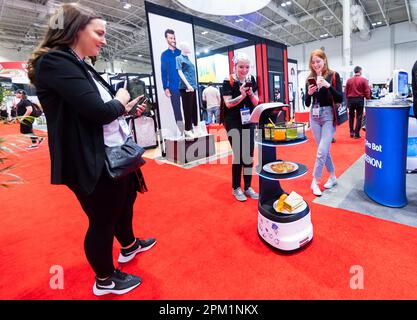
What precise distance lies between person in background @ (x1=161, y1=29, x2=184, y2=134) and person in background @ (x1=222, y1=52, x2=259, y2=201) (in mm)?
2253

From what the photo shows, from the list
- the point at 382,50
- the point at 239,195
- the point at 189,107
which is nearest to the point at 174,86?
the point at 189,107

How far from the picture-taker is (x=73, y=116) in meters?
1.02

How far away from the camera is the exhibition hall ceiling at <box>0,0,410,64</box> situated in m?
A: 9.79

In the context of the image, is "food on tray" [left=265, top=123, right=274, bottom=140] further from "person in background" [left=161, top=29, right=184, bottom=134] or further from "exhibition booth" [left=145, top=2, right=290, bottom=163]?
"person in background" [left=161, top=29, right=184, bottom=134]

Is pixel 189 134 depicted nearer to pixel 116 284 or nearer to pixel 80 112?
pixel 116 284

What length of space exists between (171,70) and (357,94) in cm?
383

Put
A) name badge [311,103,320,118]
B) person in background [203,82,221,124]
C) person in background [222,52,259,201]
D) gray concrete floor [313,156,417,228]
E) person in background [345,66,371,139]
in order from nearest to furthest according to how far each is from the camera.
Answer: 1. gray concrete floor [313,156,417,228]
2. person in background [222,52,259,201]
3. name badge [311,103,320,118]
4. person in background [345,66,371,139]
5. person in background [203,82,221,124]

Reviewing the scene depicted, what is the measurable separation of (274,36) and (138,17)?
832cm

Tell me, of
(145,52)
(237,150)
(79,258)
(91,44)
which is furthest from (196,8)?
(145,52)

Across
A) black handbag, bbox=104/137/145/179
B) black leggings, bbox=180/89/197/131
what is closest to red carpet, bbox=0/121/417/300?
black handbag, bbox=104/137/145/179

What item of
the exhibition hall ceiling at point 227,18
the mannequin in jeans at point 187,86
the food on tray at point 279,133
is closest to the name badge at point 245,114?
the food on tray at point 279,133

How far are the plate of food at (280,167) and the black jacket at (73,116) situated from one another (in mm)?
1094

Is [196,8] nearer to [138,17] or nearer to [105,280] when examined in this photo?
[105,280]

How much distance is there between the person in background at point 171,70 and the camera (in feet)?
14.1
